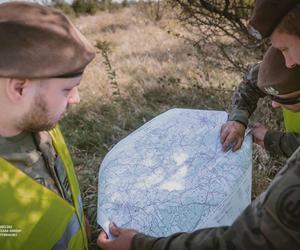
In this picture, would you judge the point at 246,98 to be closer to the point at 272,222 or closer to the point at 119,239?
the point at 119,239

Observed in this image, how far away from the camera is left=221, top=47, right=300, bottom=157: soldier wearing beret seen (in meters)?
1.97

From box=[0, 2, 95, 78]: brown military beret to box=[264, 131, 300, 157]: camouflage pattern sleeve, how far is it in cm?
120

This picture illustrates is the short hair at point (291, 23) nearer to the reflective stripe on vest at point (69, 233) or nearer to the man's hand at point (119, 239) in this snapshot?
the man's hand at point (119, 239)

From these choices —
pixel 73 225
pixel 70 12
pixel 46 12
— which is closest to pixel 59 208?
pixel 73 225

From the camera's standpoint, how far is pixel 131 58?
7.22 metres

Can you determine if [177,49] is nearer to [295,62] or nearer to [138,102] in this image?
[138,102]

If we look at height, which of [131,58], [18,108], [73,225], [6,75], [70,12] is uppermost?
[6,75]

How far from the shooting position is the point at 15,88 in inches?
62.6

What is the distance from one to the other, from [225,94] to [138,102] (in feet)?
3.43

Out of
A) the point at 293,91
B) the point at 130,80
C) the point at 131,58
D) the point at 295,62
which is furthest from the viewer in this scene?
the point at 131,58

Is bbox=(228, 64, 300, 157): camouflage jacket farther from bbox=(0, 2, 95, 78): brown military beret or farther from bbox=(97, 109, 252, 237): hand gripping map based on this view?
bbox=(0, 2, 95, 78): brown military beret

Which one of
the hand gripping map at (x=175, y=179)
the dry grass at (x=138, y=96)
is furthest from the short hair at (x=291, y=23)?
the dry grass at (x=138, y=96)

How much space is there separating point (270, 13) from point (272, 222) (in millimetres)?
663

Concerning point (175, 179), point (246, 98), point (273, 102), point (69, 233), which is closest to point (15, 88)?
point (69, 233)
